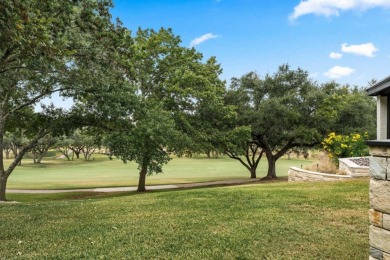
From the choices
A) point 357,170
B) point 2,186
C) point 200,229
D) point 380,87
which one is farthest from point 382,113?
point 2,186

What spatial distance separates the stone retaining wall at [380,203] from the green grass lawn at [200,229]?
1359 mm

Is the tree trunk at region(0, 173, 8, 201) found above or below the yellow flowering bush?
below

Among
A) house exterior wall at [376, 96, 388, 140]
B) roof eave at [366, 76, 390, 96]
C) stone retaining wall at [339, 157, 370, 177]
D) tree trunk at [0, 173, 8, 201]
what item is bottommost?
tree trunk at [0, 173, 8, 201]

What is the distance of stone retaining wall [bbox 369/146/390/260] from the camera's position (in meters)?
3.80

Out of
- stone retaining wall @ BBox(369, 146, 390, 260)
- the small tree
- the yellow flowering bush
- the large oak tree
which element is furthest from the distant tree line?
the small tree

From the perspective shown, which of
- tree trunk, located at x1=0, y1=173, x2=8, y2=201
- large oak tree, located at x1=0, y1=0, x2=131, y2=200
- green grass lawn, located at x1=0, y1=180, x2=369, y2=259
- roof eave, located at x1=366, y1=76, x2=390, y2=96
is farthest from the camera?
tree trunk, located at x1=0, y1=173, x2=8, y2=201

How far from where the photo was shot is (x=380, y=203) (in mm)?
3891

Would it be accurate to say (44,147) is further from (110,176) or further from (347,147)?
(347,147)

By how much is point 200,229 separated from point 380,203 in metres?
3.78

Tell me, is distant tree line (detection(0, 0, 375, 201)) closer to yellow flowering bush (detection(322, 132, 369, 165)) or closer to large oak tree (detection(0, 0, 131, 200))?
large oak tree (detection(0, 0, 131, 200))

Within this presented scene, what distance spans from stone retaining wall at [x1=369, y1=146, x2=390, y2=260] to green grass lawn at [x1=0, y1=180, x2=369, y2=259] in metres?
1.36

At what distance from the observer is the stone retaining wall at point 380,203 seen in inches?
149

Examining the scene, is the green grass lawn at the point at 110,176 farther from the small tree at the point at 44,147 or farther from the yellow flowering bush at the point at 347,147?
the yellow flowering bush at the point at 347,147

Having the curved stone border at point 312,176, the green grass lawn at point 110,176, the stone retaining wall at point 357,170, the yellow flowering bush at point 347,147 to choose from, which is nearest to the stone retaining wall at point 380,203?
the stone retaining wall at point 357,170
